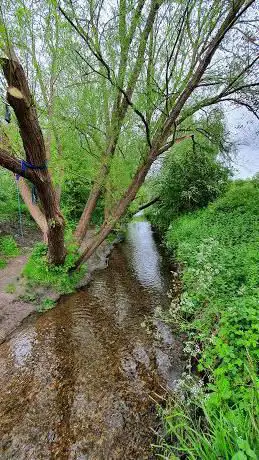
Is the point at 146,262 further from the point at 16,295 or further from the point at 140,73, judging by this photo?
the point at 140,73

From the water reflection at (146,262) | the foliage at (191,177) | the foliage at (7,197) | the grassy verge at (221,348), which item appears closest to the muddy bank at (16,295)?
the water reflection at (146,262)

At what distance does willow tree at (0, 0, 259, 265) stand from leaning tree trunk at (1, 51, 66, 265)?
1 cm

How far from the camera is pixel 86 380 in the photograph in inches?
153

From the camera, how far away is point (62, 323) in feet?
17.9

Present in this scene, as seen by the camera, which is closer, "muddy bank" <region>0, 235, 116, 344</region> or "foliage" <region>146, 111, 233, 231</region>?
"muddy bank" <region>0, 235, 116, 344</region>

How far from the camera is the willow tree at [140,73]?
14.4 feet

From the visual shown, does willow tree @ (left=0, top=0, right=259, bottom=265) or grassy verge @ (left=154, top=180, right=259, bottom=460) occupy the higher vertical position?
willow tree @ (left=0, top=0, right=259, bottom=265)

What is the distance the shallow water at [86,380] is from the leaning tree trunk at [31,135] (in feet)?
6.84

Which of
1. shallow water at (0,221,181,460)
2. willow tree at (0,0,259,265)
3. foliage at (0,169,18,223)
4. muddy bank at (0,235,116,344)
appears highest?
willow tree at (0,0,259,265)

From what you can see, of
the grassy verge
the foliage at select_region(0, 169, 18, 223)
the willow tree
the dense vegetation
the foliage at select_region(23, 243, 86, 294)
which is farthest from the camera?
the foliage at select_region(0, 169, 18, 223)

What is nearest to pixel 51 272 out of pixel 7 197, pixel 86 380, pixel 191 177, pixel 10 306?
pixel 10 306

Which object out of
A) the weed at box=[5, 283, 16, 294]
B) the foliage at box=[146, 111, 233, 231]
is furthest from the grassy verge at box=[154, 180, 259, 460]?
the weed at box=[5, 283, 16, 294]

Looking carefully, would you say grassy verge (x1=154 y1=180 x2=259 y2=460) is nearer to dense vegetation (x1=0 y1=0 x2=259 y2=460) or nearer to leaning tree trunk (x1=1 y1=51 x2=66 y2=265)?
dense vegetation (x1=0 y1=0 x2=259 y2=460)

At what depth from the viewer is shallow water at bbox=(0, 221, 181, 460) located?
294cm
